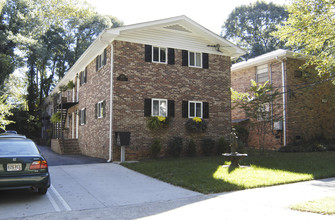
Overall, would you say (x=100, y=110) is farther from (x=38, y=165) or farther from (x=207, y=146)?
(x=38, y=165)

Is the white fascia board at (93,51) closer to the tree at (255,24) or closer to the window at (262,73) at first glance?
the window at (262,73)

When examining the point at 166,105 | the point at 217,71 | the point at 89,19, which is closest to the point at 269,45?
the point at 89,19

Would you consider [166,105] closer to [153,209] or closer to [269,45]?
[153,209]

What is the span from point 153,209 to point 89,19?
3649cm

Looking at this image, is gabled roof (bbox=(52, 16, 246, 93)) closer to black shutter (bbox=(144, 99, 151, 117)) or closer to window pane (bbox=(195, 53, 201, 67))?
window pane (bbox=(195, 53, 201, 67))

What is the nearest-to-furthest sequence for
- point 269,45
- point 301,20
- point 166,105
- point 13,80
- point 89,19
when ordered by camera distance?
point 166,105 < point 301,20 < point 13,80 < point 89,19 < point 269,45

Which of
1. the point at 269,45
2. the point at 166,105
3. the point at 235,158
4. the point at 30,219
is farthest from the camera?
the point at 269,45

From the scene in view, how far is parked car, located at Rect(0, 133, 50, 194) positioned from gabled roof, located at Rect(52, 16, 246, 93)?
27.1 ft

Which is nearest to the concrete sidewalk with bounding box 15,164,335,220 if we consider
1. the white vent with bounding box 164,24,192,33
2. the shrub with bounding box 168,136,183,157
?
the shrub with bounding box 168,136,183,157

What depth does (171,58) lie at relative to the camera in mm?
16031

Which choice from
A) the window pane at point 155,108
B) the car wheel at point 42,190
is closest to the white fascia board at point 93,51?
the window pane at point 155,108

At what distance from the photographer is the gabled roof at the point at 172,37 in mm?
14797

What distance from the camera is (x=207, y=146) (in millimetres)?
16109

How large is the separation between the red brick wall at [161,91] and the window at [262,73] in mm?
4355
